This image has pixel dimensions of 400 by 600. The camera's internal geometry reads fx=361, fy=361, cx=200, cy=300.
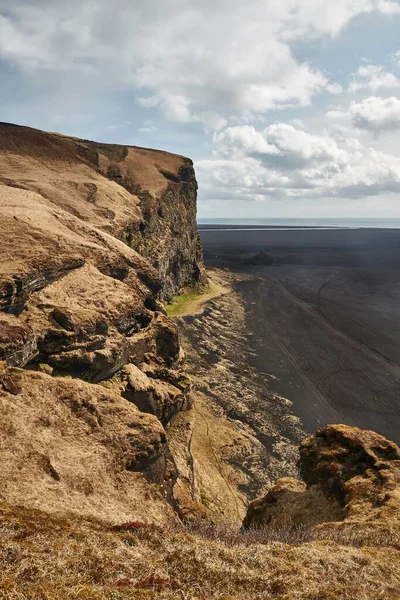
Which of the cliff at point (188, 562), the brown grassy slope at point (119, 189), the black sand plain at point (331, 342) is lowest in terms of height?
the black sand plain at point (331, 342)

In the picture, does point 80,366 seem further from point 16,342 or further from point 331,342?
point 331,342

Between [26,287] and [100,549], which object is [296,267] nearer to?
[26,287]

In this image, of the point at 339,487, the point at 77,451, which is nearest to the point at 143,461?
the point at 77,451

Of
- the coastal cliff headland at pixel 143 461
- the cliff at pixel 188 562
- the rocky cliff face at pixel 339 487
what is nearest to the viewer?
the cliff at pixel 188 562

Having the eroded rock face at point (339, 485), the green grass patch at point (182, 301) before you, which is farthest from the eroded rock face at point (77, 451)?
the green grass patch at point (182, 301)

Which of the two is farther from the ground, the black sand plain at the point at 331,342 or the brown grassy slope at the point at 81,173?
the brown grassy slope at the point at 81,173

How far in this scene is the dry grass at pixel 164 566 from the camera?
7949mm

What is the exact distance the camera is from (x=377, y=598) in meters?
8.83

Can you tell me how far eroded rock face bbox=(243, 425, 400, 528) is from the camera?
16234 millimetres

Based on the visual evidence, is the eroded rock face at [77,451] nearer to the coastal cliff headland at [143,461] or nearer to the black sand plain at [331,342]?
the coastal cliff headland at [143,461]

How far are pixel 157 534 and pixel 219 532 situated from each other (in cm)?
313

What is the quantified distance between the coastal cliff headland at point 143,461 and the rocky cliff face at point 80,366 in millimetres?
101

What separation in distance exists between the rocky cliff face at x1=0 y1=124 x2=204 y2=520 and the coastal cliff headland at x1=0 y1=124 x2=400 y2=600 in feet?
0.33

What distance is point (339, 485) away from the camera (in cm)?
1869
